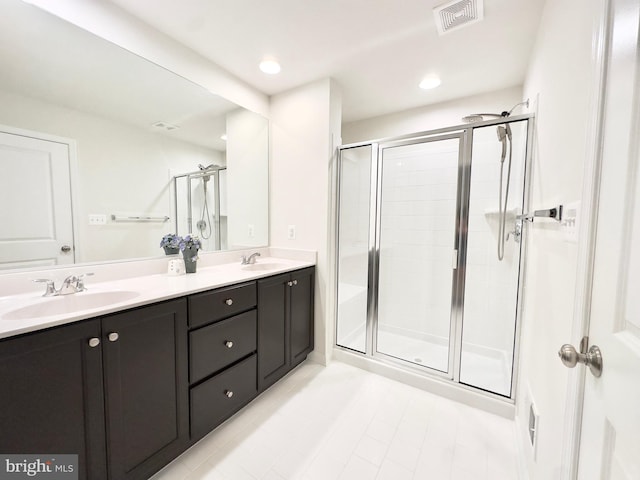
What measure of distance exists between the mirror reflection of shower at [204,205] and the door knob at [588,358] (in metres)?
2.08

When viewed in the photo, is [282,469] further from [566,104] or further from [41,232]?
[566,104]

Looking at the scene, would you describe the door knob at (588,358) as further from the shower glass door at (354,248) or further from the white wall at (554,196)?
the shower glass door at (354,248)

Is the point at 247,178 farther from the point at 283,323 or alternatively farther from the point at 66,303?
the point at 66,303

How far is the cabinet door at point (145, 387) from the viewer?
105 centimetres

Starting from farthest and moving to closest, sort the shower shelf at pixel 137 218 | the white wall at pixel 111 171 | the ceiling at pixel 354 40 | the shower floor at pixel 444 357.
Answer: the shower floor at pixel 444 357 → the shower shelf at pixel 137 218 → the ceiling at pixel 354 40 → the white wall at pixel 111 171

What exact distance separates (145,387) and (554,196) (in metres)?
1.92

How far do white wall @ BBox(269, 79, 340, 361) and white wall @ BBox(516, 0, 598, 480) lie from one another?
4.50 ft

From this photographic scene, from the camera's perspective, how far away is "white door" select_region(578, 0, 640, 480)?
1.58ft

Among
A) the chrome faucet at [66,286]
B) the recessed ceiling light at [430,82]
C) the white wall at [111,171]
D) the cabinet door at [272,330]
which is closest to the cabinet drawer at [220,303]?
the cabinet door at [272,330]

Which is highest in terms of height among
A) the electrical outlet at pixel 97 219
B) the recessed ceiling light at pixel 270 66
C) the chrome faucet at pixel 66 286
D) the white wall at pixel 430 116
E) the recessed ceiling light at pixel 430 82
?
the recessed ceiling light at pixel 430 82

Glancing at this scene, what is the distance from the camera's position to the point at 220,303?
1.47 meters

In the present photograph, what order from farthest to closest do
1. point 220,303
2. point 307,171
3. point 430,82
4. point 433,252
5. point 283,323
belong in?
point 433,252, point 307,171, point 430,82, point 283,323, point 220,303

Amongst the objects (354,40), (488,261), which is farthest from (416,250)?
(354,40)

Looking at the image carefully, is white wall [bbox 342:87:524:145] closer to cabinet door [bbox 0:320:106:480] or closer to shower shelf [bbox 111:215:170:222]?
shower shelf [bbox 111:215:170:222]
